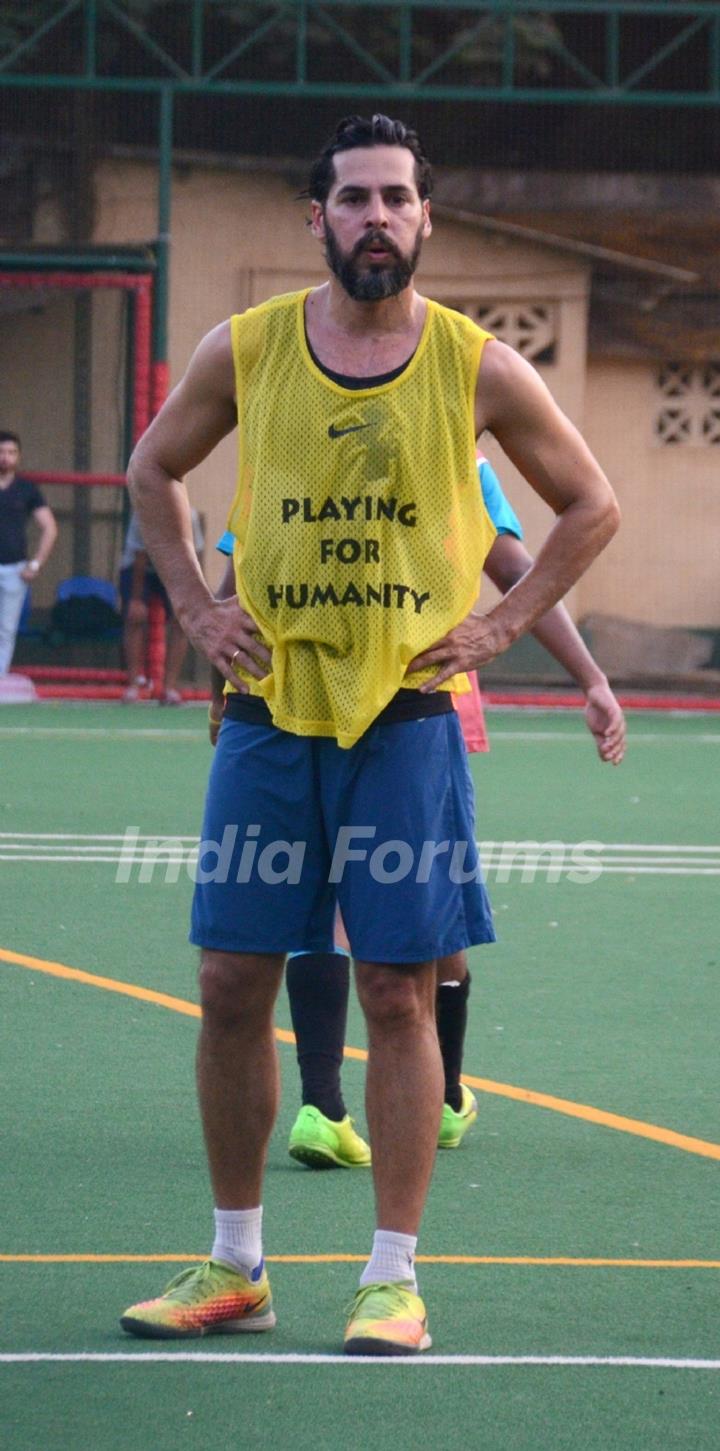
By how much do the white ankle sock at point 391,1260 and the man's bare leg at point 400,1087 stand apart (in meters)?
0.02

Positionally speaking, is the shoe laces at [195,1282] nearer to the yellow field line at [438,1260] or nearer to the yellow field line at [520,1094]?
the yellow field line at [438,1260]

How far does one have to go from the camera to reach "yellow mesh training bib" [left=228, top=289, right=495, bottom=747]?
4406 mm

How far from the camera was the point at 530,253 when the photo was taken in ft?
75.6

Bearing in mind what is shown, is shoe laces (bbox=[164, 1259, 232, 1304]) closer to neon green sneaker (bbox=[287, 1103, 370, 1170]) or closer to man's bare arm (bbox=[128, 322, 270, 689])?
man's bare arm (bbox=[128, 322, 270, 689])

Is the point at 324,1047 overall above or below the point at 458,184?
below

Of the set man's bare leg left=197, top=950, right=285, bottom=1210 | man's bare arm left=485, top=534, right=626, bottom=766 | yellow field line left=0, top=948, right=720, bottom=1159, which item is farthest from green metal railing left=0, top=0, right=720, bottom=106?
man's bare leg left=197, top=950, right=285, bottom=1210

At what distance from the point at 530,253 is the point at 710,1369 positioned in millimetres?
19561

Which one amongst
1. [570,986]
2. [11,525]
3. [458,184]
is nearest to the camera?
[570,986]

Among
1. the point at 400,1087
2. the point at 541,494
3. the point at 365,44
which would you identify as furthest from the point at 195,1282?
the point at 365,44

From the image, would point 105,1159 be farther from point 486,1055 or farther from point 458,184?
point 458,184

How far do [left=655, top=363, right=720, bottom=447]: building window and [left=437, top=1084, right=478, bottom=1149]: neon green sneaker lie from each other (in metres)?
18.4

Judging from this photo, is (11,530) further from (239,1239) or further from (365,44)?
(239,1239)

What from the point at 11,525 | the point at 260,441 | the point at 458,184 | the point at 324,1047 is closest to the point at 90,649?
the point at 11,525

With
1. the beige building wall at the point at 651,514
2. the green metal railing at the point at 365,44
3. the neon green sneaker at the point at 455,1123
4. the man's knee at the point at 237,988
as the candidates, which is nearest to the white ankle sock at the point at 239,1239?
the man's knee at the point at 237,988
